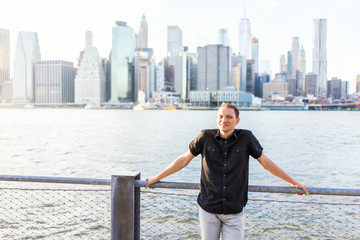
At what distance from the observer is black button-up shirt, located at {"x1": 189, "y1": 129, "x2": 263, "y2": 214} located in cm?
343

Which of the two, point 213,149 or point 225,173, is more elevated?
point 213,149

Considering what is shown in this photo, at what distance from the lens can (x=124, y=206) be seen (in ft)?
13.1

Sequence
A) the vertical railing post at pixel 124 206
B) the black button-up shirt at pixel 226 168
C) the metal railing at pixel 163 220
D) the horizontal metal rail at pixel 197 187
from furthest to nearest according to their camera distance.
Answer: the metal railing at pixel 163 220
the vertical railing post at pixel 124 206
the horizontal metal rail at pixel 197 187
the black button-up shirt at pixel 226 168

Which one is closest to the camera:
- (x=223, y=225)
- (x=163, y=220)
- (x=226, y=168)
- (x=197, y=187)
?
(x=226, y=168)

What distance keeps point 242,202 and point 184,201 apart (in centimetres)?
880

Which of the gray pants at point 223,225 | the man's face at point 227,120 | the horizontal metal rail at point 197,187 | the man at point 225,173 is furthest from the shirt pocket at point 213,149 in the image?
the gray pants at point 223,225

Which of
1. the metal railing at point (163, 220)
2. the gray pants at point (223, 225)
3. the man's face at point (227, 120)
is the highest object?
the man's face at point (227, 120)

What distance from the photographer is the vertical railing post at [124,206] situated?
3967 millimetres

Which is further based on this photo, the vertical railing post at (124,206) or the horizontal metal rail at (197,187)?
the vertical railing post at (124,206)

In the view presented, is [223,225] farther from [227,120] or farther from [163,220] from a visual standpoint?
[163,220]

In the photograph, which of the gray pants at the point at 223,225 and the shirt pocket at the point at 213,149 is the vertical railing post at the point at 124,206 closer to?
the gray pants at the point at 223,225

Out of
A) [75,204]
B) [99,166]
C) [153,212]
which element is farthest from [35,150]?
[153,212]

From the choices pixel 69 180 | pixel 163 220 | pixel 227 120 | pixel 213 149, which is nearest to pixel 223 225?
pixel 213 149

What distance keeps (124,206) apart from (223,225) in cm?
116
